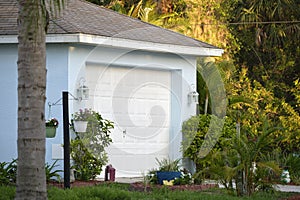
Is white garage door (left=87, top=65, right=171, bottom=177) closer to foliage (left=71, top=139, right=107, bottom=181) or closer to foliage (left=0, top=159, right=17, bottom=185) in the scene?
foliage (left=71, top=139, right=107, bottom=181)

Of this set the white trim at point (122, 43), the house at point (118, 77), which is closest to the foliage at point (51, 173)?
the house at point (118, 77)

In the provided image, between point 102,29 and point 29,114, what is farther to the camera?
point 102,29

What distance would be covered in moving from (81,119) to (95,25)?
2.33 metres

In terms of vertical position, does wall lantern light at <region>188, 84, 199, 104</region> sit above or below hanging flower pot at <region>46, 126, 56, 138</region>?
above

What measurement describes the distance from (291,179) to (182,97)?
3317 millimetres

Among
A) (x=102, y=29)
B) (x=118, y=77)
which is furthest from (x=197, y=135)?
(x=102, y=29)

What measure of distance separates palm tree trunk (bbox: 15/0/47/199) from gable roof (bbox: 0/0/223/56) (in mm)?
5067

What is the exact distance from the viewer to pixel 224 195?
12336 mm

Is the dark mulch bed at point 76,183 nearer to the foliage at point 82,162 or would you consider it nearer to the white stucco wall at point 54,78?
the foliage at point 82,162

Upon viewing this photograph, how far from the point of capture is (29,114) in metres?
9.19

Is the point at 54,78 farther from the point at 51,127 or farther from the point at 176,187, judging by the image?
the point at 176,187

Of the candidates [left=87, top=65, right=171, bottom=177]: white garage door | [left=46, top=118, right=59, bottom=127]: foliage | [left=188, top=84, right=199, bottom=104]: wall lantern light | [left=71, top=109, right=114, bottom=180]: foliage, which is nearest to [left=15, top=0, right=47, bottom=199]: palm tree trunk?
[left=46, top=118, right=59, bottom=127]: foliage

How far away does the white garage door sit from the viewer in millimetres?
16094

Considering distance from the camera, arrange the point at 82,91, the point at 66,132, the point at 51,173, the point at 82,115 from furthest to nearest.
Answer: the point at 82,91
the point at 82,115
the point at 51,173
the point at 66,132
